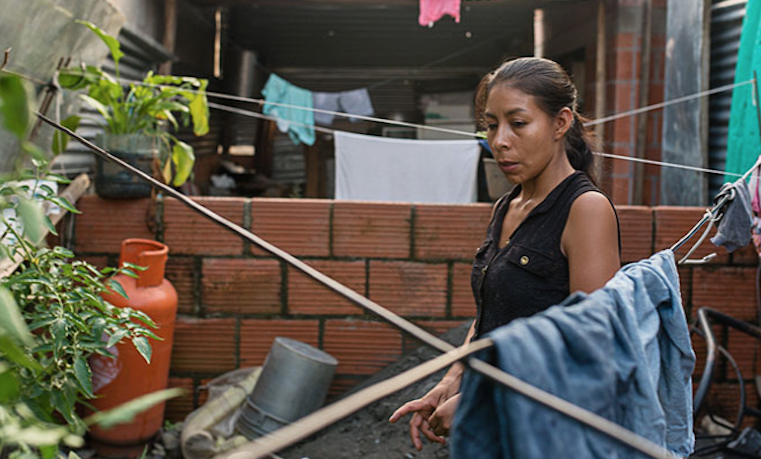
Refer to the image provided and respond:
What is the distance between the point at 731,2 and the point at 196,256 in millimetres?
4202

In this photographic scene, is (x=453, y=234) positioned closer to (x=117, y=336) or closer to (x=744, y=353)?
(x=744, y=353)

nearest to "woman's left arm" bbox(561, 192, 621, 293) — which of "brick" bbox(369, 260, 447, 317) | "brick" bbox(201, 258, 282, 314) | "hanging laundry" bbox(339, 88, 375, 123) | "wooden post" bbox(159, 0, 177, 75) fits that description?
"brick" bbox(369, 260, 447, 317)

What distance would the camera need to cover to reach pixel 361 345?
4141 mm

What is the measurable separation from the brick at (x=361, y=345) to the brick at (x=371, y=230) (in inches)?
15.6

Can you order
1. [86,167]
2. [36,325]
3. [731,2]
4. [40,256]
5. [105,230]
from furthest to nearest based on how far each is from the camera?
[731,2] < [86,167] < [105,230] < [40,256] < [36,325]

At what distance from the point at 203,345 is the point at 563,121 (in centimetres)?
285

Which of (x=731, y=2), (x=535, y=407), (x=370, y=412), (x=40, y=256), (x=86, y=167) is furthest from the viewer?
(x=731, y=2)

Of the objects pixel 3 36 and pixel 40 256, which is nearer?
pixel 40 256

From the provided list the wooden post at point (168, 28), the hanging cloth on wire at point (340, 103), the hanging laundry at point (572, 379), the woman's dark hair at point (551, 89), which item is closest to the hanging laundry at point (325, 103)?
the hanging cloth on wire at point (340, 103)

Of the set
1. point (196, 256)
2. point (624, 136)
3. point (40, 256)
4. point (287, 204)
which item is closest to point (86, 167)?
point (196, 256)

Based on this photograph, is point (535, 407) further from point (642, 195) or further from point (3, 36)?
point (642, 195)

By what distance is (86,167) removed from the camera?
14.9ft

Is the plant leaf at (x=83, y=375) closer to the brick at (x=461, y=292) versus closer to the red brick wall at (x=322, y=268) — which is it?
the red brick wall at (x=322, y=268)

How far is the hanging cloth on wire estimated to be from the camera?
814cm
